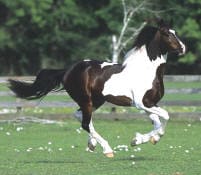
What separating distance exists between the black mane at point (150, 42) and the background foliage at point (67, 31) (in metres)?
43.3

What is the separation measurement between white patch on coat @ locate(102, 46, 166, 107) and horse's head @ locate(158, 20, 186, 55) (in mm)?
231

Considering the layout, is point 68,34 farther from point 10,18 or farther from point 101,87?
point 101,87

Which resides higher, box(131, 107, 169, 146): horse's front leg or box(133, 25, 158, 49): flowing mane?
box(133, 25, 158, 49): flowing mane

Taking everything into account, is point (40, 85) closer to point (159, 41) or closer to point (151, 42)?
point (151, 42)

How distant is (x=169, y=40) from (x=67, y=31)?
4774 cm

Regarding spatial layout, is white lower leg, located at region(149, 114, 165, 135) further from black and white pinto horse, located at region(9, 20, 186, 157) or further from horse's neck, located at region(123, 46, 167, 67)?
horse's neck, located at region(123, 46, 167, 67)

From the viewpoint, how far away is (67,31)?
6072 centimetres

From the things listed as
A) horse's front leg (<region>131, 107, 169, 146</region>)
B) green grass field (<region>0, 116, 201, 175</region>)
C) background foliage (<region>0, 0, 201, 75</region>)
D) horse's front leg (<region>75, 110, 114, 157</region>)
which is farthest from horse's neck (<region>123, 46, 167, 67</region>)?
background foliage (<region>0, 0, 201, 75</region>)

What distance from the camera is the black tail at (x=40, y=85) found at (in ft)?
46.4

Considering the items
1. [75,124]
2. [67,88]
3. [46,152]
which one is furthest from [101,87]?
[75,124]

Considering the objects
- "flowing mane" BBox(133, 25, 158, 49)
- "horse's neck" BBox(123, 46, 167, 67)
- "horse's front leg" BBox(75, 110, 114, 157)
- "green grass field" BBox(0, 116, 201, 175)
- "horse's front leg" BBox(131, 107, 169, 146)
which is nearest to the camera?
"green grass field" BBox(0, 116, 201, 175)

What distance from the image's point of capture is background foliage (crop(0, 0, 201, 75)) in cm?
5769

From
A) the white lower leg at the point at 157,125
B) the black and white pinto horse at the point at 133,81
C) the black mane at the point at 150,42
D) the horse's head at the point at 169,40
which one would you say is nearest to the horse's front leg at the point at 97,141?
the black and white pinto horse at the point at 133,81

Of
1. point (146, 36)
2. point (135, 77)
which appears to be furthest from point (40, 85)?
point (146, 36)
